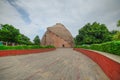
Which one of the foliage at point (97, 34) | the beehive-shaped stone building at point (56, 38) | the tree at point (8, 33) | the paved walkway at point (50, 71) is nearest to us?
the paved walkway at point (50, 71)

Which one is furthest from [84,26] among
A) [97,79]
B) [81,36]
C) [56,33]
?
[97,79]

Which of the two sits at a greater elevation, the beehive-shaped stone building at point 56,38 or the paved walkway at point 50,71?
the beehive-shaped stone building at point 56,38

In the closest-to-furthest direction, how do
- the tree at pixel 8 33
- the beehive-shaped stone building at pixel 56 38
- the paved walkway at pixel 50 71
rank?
the paved walkway at pixel 50 71 → the tree at pixel 8 33 → the beehive-shaped stone building at pixel 56 38

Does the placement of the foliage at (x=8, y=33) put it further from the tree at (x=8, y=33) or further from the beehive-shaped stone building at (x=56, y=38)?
the beehive-shaped stone building at (x=56, y=38)

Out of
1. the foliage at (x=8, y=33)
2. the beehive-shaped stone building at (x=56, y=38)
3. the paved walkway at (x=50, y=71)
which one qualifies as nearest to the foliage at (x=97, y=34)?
the foliage at (x=8, y=33)

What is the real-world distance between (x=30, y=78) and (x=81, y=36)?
167ft

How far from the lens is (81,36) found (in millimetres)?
55625

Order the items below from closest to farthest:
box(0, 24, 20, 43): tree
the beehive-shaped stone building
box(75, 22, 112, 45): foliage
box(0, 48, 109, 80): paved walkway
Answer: box(0, 48, 109, 80): paved walkway
box(0, 24, 20, 43): tree
box(75, 22, 112, 45): foliage
the beehive-shaped stone building

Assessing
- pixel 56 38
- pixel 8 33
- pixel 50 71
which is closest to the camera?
pixel 50 71

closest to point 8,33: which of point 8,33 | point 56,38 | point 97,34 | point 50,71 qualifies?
point 8,33

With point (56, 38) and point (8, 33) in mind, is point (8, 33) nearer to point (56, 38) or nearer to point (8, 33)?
point (8, 33)

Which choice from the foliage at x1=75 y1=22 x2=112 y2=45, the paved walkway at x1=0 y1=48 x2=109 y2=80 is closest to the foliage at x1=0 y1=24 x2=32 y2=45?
the foliage at x1=75 y1=22 x2=112 y2=45

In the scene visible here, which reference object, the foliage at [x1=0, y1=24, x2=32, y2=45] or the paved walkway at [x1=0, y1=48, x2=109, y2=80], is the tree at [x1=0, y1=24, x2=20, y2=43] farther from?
the paved walkway at [x1=0, y1=48, x2=109, y2=80]

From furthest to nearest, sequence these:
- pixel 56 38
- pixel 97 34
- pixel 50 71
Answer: pixel 56 38, pixel 97 34, pixel 50 71
